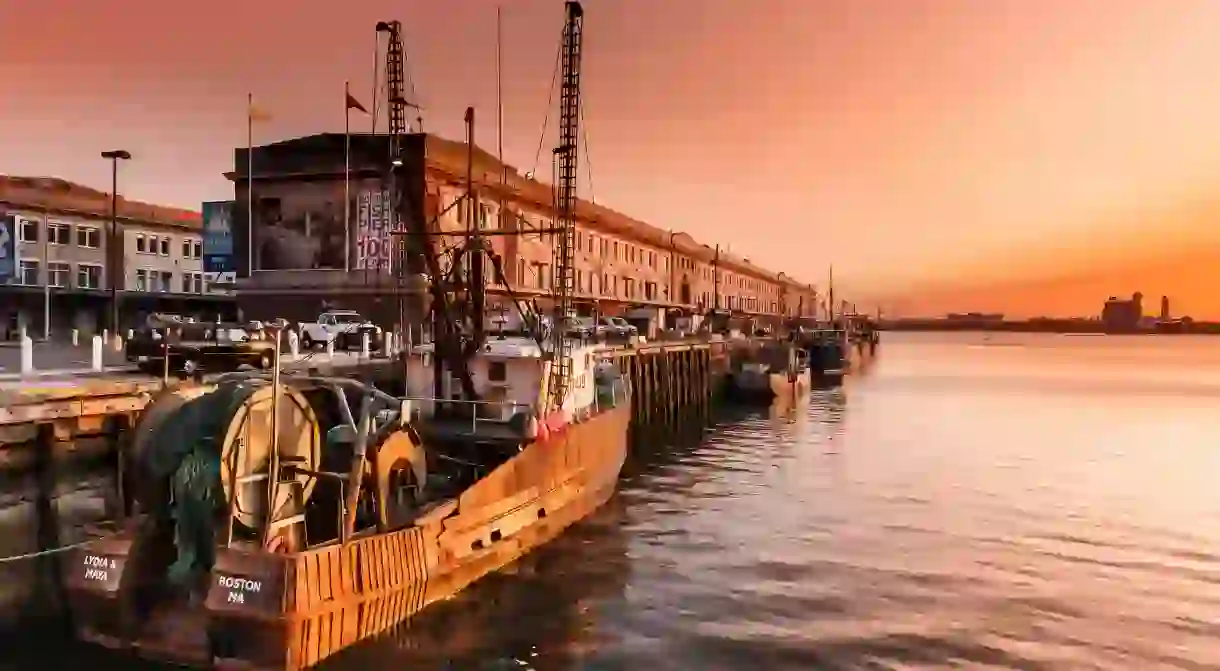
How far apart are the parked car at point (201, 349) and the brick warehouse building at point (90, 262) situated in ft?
118

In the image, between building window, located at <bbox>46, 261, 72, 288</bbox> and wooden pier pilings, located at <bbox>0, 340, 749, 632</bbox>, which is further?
building window, located at <bbox>46, 261, 72, 288</bbox>

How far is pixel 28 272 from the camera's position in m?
63.0

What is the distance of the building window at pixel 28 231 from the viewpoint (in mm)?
62784

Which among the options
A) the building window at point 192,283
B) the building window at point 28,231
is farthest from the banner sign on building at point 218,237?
the building window at point 192,283

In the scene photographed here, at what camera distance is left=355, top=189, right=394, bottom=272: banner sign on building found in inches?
2125

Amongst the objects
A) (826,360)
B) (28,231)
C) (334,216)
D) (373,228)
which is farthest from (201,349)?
(826,360)

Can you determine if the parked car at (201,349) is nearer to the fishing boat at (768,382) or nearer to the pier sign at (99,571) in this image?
the pier sign at (99,571)

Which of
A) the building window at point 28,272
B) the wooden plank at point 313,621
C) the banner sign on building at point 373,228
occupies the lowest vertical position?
the wooden plank at point 313,621

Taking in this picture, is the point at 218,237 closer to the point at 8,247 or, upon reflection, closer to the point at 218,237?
the point at 218,237

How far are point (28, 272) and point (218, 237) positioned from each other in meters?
16.9

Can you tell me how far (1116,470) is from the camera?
3759 centimetres

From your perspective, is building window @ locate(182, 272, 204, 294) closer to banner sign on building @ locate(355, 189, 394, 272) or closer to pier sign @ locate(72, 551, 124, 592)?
banner sign on building @ locate(355, 189, 394, 272)

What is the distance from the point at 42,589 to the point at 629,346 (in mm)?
34952

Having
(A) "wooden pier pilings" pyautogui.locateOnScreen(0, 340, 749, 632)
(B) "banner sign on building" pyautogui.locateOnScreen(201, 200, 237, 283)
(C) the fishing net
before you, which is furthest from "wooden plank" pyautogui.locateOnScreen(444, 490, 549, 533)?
(B) "banner sign on building" pyautogui.locateOnScreen(201, 200, 237, 283)
